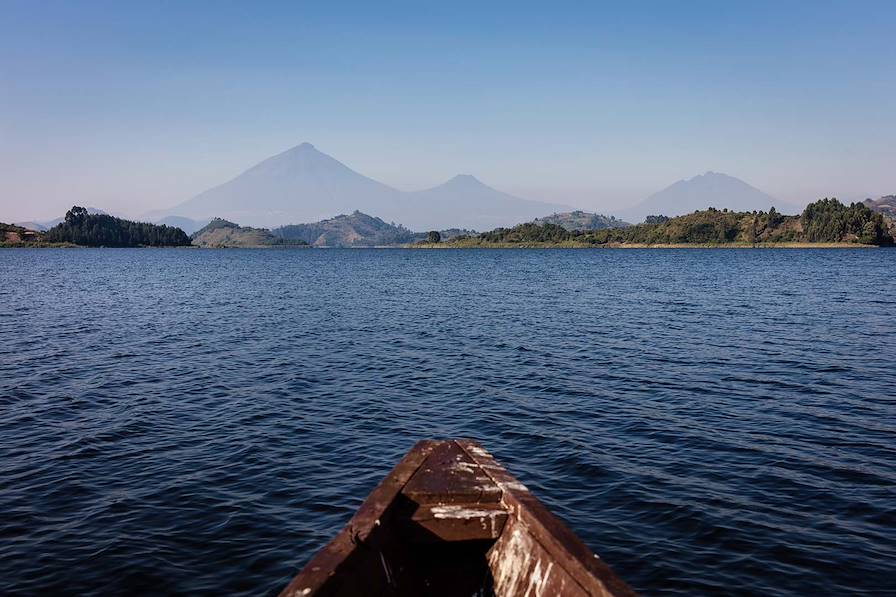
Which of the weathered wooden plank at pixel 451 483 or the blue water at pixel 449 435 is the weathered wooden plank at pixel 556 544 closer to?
the weathered wooden plank at pixel 451 483

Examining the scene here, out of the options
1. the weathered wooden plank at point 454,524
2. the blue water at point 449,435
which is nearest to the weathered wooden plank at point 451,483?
the weathered wooden plank at point 454,524

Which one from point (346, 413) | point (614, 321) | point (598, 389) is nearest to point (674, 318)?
point (614, 321)

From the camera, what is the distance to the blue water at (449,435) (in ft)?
41.4

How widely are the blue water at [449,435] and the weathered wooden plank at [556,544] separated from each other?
4028 mm

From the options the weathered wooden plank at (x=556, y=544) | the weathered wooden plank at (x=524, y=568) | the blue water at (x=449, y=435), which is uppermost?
the weathered wooden plank at (x=556, y=544)

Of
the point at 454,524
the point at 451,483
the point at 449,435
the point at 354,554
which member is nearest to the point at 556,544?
the point at 454,524

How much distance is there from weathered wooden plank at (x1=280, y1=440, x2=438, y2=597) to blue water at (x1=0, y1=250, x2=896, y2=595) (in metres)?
3.81

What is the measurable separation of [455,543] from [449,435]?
37.4 ft

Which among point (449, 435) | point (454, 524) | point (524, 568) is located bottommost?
point (449, 435)

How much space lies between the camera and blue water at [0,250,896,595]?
12631 mm

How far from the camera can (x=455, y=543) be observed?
9.50 m

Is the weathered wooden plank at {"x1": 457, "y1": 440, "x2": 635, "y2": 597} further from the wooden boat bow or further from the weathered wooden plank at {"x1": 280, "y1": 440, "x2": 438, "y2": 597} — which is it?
the weathered wooden plank at {"x1": 280, "y1": 440, "x2": 438, "y2": 597}

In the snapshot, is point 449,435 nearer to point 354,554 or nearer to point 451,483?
point 451,483

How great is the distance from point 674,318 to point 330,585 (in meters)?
48.9
